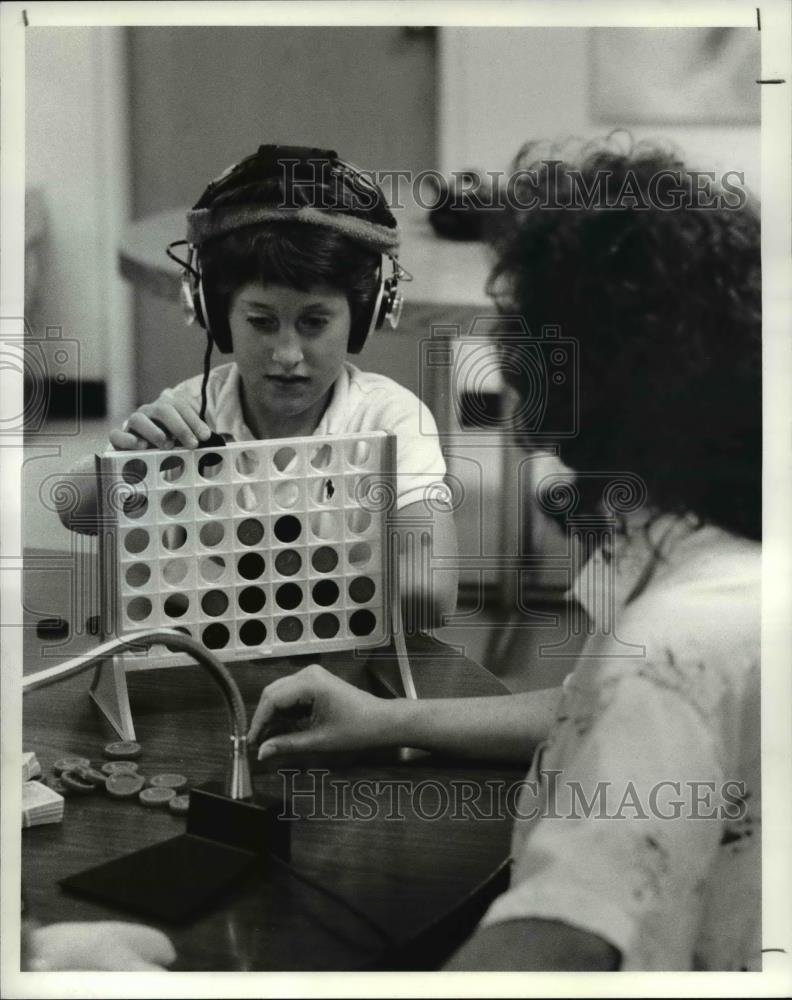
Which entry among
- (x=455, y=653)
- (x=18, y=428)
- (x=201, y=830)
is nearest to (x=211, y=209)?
(x=18, y=428)

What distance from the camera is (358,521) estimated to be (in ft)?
4.61

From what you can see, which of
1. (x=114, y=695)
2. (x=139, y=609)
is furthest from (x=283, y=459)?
(x=114, y=695)

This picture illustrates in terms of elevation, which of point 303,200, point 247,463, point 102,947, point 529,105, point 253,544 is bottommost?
point 102,947

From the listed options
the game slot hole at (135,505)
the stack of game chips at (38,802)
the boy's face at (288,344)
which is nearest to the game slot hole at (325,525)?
the boy's face at (288,344)

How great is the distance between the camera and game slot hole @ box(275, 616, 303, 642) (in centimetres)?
140

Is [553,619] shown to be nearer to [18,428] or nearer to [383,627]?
[383,627]

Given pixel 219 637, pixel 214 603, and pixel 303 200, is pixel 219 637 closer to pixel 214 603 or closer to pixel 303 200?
pixel 214 603

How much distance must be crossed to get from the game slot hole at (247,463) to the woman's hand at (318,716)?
26 cm

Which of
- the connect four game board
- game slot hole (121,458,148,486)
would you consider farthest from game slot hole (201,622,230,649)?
game slot hole (121,458,148,486)

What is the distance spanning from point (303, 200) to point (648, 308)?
44 centimetres

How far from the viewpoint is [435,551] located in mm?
1411

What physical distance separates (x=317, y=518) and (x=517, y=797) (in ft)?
1.38

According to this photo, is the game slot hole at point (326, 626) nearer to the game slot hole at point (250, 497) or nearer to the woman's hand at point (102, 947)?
the game slot hole at point (250, 497)

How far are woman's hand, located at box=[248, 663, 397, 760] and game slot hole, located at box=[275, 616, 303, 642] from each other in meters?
0.04
